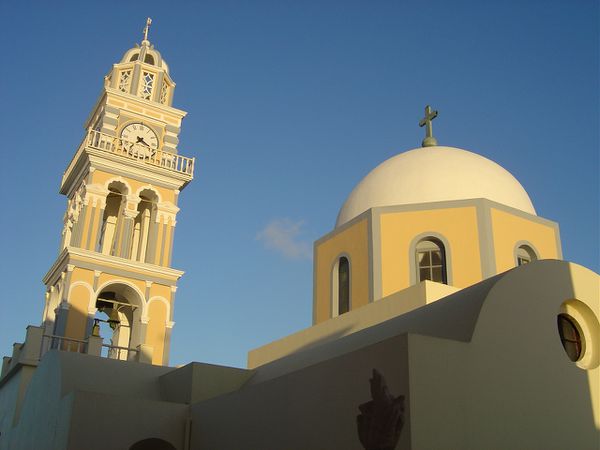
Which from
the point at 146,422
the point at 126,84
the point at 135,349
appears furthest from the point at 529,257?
the point at 126,84

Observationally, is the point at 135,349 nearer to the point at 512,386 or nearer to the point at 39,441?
the point at 39,441

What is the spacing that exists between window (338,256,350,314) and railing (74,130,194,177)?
7037 millimetres

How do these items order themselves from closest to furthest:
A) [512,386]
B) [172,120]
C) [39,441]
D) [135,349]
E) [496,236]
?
[512,386] → [39,441] → [496,236] → [135,349] → [172,120]

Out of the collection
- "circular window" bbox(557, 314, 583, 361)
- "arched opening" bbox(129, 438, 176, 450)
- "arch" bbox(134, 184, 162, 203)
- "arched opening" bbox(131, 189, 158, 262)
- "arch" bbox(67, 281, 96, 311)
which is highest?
"arch" bbox(134, 184, 162, 203)

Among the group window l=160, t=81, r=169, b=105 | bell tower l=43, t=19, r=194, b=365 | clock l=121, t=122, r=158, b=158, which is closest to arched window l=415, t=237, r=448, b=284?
bell tower l=43, t=19, r=194, b=365

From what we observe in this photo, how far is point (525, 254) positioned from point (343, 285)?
3.68 m

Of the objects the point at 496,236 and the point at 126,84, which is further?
the point at 126,84

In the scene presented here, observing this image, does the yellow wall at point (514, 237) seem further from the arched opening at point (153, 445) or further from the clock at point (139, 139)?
the clock at point (139, 139)

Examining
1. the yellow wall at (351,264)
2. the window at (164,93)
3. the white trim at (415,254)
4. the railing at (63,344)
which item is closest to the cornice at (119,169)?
the window at (164,93)

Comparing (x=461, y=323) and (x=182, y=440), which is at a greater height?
(x=461, y=323)

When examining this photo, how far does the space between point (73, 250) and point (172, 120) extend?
543cm

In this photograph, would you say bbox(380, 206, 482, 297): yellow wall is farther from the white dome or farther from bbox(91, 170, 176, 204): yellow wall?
bbox(91, 170, 176, 204): yellow wall

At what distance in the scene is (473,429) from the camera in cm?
764

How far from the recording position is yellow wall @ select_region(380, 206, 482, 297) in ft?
43.0
